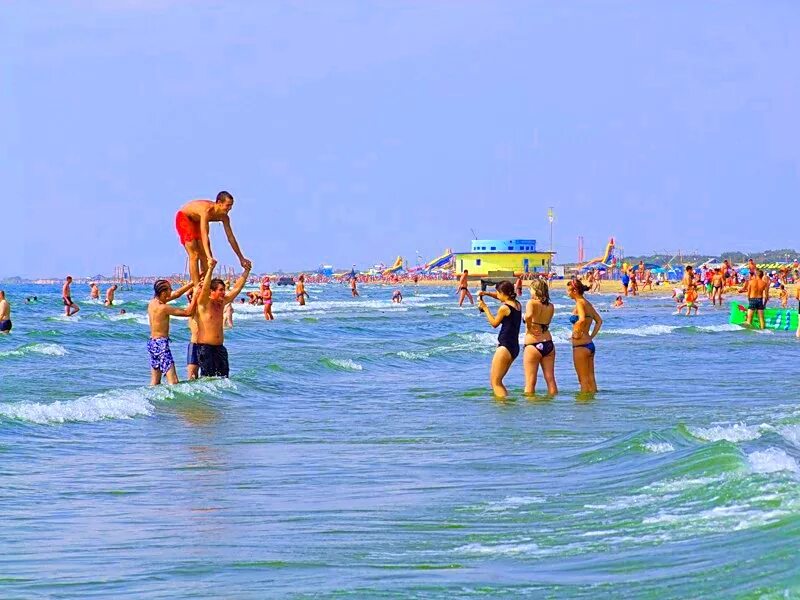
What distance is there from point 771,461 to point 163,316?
703cm

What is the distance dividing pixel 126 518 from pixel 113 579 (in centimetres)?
150

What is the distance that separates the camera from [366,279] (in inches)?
6299

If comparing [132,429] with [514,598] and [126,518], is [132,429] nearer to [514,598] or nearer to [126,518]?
[126,518]

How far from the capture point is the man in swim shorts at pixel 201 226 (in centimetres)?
1255

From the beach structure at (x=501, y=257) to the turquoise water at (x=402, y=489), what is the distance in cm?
9059

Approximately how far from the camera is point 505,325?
44.4ft

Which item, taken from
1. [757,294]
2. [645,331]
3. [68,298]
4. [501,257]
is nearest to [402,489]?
[757,294]

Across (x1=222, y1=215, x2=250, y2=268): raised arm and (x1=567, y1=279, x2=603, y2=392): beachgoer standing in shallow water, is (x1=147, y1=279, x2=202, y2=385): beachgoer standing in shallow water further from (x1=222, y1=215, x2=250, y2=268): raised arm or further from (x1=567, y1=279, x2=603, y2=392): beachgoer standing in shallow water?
(x1=567, y1=279, x2=603, y2=392): beachgoer standing in shallow water

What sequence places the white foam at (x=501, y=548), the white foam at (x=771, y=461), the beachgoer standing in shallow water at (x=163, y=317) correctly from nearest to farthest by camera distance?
the white foam at (x=501, y=548) < the white foam at (x=771, y=461) < the beachgoer standing in shallow water at (x=163, y=317)

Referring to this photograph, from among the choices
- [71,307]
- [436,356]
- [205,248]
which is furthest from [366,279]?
[205,248]

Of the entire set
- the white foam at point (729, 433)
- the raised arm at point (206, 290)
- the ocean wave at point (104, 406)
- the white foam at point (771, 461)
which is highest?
the raised arm at point (206, 290)

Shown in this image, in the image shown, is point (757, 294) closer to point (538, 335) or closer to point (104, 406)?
point (538, 335)

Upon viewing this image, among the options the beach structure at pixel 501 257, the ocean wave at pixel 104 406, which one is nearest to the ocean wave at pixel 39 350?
the ocean wave at pixel 104 406

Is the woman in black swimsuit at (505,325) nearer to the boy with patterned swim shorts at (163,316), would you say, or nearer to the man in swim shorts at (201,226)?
the man in swim shorts at (201,226)
